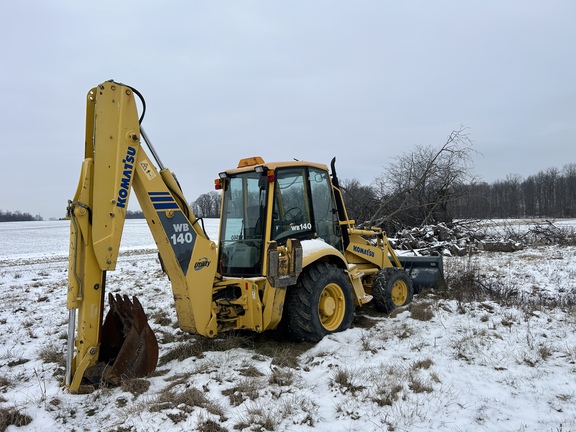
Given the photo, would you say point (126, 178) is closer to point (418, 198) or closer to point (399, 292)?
point (399, 292)

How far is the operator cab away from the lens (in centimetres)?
539

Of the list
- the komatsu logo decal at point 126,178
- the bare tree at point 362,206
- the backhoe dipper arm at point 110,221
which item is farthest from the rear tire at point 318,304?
the bare tree at point 362,206

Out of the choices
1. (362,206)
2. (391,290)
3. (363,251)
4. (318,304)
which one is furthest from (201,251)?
(362,206)

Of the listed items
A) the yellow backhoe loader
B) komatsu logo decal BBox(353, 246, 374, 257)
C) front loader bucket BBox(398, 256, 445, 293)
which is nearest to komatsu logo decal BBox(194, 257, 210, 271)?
the yellow backhoe loader

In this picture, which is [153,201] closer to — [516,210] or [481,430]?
[481,430]

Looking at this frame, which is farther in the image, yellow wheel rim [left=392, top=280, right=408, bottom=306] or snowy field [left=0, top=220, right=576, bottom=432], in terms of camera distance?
yellow wheel rim [left=392, top=280, right=408, bottom=306]

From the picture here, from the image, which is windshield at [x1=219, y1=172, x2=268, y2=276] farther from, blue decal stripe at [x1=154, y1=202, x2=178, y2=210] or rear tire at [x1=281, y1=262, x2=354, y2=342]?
blue decal stripe at [x1=154, y1=202, x2=178, y2=210]

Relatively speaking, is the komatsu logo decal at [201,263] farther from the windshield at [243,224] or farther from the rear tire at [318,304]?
the rear tire at [318,304]

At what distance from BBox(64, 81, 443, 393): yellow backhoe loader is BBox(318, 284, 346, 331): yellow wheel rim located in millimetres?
15

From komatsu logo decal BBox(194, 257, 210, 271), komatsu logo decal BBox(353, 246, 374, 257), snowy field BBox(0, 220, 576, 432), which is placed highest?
komatsu logo decal BBox(194, 257, 210, 271)

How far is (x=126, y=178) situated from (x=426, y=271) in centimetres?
652

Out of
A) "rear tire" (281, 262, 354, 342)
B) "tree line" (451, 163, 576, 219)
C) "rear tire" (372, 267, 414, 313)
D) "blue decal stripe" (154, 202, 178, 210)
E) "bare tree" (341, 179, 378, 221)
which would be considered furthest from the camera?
"tree line" (451, 163, 576, 219)

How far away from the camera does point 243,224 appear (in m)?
5.71

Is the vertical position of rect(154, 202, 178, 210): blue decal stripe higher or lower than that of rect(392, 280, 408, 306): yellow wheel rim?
higher
